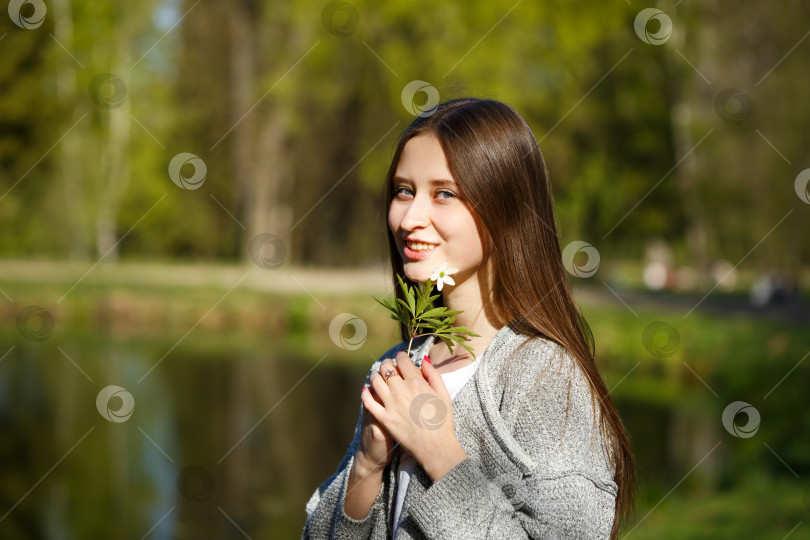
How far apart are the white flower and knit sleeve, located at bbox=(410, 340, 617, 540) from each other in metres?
0.25

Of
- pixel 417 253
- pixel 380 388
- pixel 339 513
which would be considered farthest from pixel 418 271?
pixel 339 513

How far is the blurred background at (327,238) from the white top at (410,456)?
583 mm

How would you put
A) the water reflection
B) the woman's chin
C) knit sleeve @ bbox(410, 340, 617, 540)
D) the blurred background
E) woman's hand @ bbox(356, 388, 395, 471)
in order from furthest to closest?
the blurred background → the water reflection → the woman's chin → woman's hand @ bbox(356, 388, 395, 471) → knit sleeve @ bbox(410, 340, 617, 540)

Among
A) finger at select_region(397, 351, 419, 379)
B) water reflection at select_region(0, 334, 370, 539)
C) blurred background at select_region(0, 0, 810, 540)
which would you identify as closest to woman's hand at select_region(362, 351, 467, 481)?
finger at select_region(397, 351, 419, 379)

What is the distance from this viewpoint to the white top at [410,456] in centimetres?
173

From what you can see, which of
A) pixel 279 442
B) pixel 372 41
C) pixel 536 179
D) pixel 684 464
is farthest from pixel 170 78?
pixel 536 179

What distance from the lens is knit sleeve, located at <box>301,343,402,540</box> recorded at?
5.83 feet

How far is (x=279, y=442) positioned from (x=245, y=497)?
1.62 metres

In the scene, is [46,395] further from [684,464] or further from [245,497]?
[684,464]

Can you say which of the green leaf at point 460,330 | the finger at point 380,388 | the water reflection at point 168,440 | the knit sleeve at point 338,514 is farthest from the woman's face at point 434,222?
the water reflection at point 168,440

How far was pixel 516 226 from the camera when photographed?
1801 mm

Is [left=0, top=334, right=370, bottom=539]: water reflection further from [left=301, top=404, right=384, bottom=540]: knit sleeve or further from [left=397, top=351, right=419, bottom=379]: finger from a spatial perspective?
[left=397, top=351, right=419, bottom=379]: finger

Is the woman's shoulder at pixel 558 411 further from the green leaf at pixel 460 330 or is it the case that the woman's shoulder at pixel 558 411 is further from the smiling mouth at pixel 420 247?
the smiling mouth at pixel 420 247

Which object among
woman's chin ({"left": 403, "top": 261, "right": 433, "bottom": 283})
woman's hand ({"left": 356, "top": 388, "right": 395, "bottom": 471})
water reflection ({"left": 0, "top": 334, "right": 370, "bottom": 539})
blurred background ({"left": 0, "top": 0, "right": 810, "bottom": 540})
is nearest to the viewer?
woman's hand ({"left": 356, "top": 388, "right": 395, "bottom": 471})
